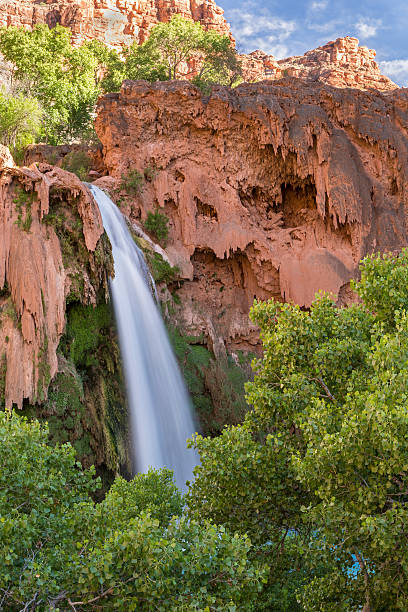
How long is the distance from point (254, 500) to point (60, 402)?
862 centimetres

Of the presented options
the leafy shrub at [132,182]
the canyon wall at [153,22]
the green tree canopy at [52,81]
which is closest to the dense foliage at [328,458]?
the leafy shrub at [132,182]

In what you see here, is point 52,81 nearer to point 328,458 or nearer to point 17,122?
point 17,122

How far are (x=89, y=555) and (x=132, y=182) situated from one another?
2304cm

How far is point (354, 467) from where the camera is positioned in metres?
7.94

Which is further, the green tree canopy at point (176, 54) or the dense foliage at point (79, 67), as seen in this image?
the green tree canopy at point (176, 54)

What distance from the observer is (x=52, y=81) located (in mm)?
41312

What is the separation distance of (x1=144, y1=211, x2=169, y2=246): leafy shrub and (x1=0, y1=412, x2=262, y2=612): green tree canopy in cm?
2008

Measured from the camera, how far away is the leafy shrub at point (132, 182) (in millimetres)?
27406

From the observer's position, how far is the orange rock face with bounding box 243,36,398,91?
72562 millimetres

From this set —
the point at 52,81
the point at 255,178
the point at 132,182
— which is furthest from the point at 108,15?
the point at 132,182

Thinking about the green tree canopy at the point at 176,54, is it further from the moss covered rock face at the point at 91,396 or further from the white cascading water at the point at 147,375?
the moss covered rock face at the point at 91,396

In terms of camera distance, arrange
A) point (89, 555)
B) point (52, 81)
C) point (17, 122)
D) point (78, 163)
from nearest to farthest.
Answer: point (89, 555) → point (78, 163) → point (17, 122) → point (52, 81)

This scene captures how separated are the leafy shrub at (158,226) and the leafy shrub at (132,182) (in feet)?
4.49

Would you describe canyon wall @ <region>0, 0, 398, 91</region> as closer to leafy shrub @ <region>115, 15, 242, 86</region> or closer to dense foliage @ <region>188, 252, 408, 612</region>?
leafy shrub @ <region>115, 15, 242, 86</region>
